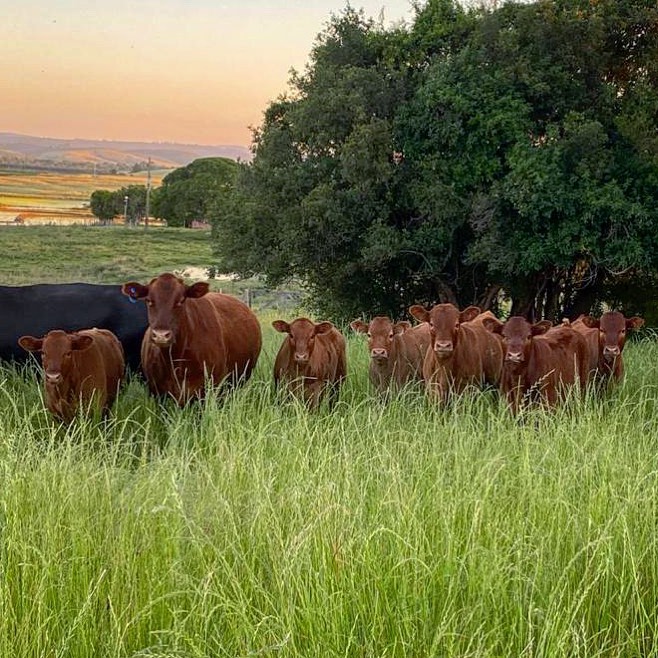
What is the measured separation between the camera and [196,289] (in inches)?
300

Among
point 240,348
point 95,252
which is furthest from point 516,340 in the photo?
point 95,252

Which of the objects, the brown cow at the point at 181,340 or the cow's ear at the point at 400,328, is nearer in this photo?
the brown cow at the point at 181,340

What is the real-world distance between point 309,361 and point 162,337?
1.70 m

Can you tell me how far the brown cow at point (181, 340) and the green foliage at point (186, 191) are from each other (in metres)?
36.0

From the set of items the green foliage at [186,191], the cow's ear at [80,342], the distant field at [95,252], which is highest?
the green foliage at [186,191]

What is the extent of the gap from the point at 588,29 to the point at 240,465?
1443 centimetres

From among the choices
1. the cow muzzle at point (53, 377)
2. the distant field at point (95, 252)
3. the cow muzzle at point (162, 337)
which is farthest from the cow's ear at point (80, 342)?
the distant field at point (95, 252)

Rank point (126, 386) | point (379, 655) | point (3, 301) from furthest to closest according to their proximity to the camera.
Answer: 1. point (3, 301)
2. point (126, 386)
3. point (379, 655)

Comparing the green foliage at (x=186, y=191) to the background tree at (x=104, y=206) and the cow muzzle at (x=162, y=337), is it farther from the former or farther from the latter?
the cow muzzle at (x=162, y=337)

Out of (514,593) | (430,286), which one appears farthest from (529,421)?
(430,286)

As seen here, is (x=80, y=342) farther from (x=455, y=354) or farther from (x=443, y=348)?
(x=455, y=354)

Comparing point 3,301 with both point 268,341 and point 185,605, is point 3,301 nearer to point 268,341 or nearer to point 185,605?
point 268,341

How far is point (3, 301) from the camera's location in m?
9.27

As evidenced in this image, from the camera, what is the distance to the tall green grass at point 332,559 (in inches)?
127
